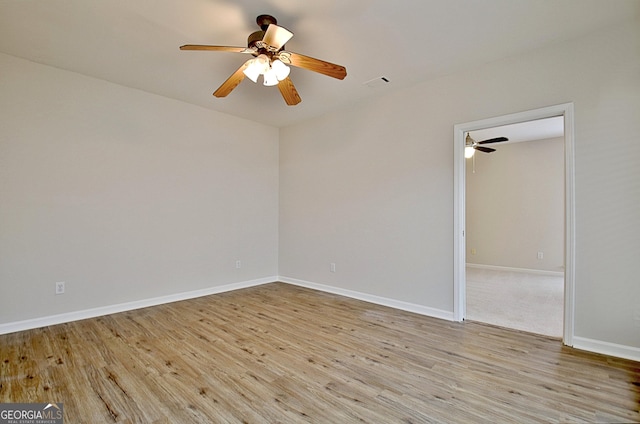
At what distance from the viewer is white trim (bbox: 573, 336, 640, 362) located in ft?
7.68

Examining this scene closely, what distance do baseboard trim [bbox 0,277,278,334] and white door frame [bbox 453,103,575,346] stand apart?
3125 mm

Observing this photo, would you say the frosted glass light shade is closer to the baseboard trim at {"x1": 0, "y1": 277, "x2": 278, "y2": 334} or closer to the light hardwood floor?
the light hardwood floor

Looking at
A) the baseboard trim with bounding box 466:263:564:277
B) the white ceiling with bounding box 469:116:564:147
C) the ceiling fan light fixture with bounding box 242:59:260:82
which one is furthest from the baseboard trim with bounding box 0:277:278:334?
the baseboard trim with bounding box 466:263:564:277

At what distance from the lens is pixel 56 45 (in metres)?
2.74

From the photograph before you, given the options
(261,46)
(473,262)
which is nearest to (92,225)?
(261,46)

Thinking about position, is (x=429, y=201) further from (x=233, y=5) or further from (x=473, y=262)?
(x=473, y=262)

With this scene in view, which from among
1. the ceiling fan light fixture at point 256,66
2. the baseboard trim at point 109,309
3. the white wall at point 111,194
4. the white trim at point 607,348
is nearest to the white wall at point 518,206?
the white trim at point 607,348

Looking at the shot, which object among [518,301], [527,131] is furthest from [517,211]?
[518,301]

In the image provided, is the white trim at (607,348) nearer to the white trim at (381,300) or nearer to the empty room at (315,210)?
the empty room at (315,210)

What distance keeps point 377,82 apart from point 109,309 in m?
4.06

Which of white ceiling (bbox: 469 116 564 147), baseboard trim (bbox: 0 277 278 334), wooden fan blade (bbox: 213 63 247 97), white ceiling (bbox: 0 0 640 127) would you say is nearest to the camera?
white ceiling (bbox: 0 0 640 127)

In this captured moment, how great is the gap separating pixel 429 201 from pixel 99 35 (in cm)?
358

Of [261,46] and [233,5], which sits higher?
[233,5]

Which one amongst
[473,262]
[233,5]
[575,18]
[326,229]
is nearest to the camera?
[233,5]
